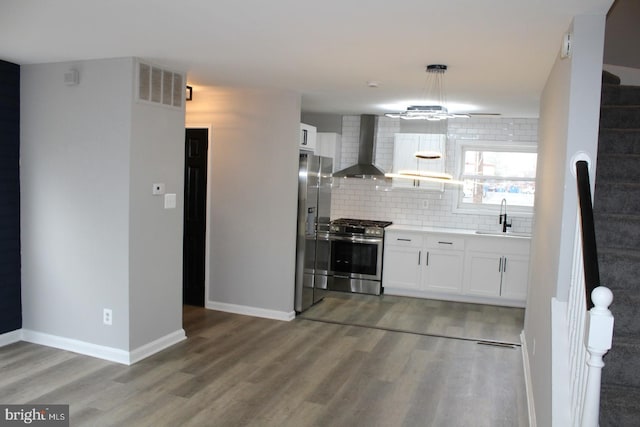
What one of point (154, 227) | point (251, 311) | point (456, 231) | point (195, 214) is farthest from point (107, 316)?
point (456, 231)

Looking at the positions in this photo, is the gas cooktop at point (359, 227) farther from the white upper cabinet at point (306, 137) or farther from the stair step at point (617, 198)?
the stair step at point (617, 198)

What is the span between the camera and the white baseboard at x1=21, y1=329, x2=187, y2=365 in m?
4.27

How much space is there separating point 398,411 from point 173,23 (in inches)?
115

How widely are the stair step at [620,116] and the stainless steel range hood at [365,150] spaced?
3.67 m

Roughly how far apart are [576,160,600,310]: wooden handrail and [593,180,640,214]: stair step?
124 cm

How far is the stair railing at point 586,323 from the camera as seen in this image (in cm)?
165

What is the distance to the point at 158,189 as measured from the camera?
14.6ft

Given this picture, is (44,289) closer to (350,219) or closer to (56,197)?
(56,197)

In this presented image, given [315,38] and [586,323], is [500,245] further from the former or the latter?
[586,323]

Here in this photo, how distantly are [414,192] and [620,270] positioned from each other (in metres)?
4.61

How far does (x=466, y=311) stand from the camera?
6414mm

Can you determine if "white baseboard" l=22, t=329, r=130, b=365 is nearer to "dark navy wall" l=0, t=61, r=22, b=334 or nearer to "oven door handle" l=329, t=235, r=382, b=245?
"dark navy wall" l=0, t=61, r=22, b=334

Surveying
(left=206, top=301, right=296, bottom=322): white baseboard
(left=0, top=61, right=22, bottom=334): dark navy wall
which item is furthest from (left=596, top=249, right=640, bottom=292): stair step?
(left=0, top=61, right=22, bottom=334): dark navy wall

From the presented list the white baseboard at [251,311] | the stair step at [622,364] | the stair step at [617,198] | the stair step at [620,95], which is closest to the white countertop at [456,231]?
the white baseboard at [251,311]
